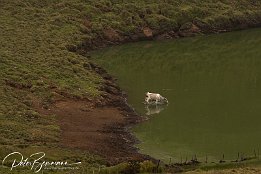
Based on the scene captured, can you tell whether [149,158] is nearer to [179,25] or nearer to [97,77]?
[97,77]

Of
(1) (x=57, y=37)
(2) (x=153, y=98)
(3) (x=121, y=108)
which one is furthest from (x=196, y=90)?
(1) (x=57, y=37)

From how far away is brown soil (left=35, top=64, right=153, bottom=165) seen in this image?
36.4m

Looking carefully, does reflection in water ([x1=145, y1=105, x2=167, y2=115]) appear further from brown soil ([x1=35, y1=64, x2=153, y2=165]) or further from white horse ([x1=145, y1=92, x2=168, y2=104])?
brown soil ([x1=35, y1=64, x2=153, y2=165])

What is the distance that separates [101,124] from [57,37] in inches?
1172

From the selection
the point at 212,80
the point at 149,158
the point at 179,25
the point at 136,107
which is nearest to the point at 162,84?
the point at 212,80

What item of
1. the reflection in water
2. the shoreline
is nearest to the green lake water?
the reflection in water

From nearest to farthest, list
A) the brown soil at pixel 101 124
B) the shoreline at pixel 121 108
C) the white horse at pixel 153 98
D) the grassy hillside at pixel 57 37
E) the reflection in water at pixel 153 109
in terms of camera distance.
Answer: the brown soil at pixel 101 124
the shoreline at pixel 121 108
the grassy hillside at pixel 57 37
the reflection in water at pixel 153 109
the white horse at pixel 153 98

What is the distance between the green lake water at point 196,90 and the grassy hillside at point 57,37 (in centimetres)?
414

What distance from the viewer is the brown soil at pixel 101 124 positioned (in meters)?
36.4

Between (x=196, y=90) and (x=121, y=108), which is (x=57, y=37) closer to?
(x=196, y=90)

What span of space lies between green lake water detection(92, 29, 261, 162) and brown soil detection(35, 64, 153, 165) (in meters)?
1.26

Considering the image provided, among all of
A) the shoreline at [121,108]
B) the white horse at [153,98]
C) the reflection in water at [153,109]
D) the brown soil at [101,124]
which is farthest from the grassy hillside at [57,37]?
the reflection in water at [153,109]

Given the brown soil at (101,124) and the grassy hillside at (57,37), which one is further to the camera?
the grassy hillside at (57,37)

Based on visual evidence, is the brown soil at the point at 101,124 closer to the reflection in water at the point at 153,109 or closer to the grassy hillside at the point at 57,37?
the grassy hillside at the point at 57,37
